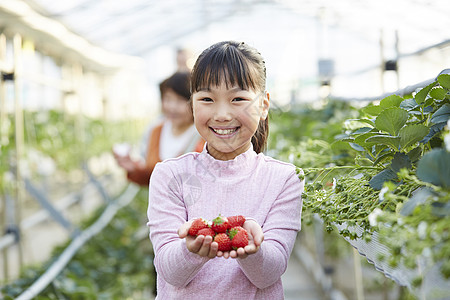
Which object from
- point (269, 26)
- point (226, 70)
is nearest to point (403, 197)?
point (226, 70)

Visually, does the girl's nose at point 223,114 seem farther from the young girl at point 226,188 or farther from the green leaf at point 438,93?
the green leaf at point 438,93

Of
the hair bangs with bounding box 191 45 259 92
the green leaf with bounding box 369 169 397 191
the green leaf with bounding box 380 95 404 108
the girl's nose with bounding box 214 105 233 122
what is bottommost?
the green leaf with bounding box 369 169 397 191

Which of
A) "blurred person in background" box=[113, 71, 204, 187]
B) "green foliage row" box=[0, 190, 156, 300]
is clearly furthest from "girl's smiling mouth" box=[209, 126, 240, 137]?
"green foliage row" box=[0, 190, 156, 300]

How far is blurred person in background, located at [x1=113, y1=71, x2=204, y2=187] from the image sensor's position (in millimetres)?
2307

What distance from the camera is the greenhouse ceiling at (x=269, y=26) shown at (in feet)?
16.3

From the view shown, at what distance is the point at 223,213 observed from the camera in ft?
3.24

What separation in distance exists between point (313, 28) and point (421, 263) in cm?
934

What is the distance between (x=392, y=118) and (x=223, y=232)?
0.35 meters

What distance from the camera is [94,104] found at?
30.1ft

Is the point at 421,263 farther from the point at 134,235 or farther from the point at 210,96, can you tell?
the point at 134,235

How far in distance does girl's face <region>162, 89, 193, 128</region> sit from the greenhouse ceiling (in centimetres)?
112

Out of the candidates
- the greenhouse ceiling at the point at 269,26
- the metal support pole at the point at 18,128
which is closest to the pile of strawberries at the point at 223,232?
the greenhouse ceiling at the point at 269,26

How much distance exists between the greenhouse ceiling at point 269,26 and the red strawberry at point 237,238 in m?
2.31

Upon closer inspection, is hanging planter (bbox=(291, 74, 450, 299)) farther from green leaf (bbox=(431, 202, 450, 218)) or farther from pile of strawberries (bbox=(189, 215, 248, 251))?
pile of strawberries (bbox=(189, 215, 248, 251))
